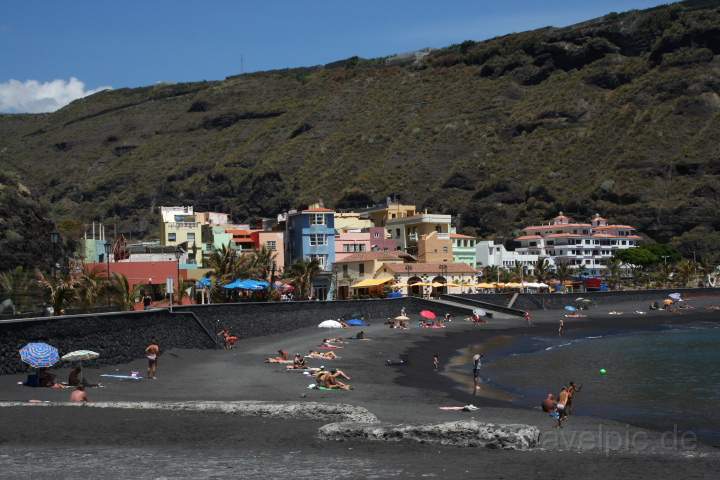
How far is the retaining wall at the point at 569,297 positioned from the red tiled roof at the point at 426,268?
6266 millimetres

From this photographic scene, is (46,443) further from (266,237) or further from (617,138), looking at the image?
(617,138)

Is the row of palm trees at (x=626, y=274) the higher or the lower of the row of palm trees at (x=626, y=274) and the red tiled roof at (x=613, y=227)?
Answer: the lower

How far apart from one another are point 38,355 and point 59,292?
13663mm

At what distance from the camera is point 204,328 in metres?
43.7

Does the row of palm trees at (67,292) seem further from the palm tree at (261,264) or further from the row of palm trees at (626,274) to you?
the row of palm trees at (626,274)

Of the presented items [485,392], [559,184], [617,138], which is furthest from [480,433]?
[617,138]

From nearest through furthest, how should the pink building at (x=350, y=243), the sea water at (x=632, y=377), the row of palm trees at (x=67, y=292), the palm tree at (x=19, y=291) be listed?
1. the sea water at (x=632, y=377)
2. the palm tree at (x=19, y=291)
3. the row of palm trees at (x=67, y=292)
4. the pink building at (x=350, y=243)

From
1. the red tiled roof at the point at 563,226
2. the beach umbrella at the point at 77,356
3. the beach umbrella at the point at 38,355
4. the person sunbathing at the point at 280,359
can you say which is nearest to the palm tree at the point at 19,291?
the person sunbathing at the point at 280,359

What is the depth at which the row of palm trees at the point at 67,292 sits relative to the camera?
41812mm

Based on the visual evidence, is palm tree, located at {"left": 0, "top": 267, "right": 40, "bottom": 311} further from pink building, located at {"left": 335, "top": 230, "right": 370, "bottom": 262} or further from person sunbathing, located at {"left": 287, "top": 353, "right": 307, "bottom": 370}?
pink building, located at {"left": 335, "top": 230, "right": 370, "bottom": 262}

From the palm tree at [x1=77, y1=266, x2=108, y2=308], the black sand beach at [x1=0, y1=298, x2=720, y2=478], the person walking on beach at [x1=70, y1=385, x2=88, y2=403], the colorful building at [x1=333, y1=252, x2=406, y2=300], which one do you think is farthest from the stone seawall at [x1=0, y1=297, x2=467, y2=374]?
the colorful building at [x1=333, y1=252, x2=406, y2=300]

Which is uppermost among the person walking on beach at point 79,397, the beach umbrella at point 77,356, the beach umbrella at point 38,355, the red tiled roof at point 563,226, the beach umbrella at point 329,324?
the red tiled roof at point 563,226

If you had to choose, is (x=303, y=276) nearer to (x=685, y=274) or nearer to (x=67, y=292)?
(x=67, y=292)

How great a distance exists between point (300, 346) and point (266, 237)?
1686 inches
